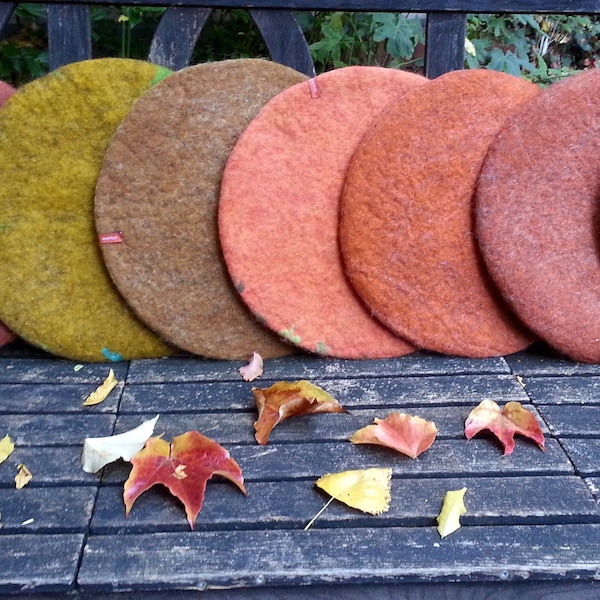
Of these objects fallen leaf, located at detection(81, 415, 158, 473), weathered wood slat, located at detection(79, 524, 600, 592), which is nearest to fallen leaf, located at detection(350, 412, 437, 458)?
weathered wood slat, located at detection(79, 524, 600, 592)

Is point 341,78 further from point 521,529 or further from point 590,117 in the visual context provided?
point 521,529

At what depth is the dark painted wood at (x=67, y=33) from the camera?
3.42 ft

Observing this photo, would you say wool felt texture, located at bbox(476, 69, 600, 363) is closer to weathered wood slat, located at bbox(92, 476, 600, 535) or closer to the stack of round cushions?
weathered wood slat, located at bbox(92, 476, 600, 535)

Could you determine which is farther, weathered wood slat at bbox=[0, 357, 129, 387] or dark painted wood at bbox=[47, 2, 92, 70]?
dark painted wood at bbox=[47, 2, 92, 70]

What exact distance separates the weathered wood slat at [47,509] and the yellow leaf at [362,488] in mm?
251

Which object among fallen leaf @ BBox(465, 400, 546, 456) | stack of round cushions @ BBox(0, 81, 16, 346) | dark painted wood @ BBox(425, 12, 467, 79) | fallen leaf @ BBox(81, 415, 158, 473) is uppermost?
dark painted wood @ BBox(425, 12, 467, 79)

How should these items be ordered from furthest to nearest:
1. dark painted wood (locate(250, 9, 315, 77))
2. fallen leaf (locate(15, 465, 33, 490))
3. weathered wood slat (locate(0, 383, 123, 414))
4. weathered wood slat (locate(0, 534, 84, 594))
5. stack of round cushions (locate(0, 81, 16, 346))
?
dark painted wood (locate(250, 9, 315, 77)) < stack of round cushions (locate(0, 81, 16, 346)) < weathered wood slat (locate(0, 383, 123, 414)) < fallen leaf (locate(15, 465, 33, 490)) < weathered wood slat (locate(0, 534, 84, 594))

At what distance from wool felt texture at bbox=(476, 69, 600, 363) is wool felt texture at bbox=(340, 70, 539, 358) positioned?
1.5 inches

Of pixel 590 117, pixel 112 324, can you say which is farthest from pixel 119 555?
pixel 590 117

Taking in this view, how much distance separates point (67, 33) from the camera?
1.05m

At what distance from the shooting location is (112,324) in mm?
974

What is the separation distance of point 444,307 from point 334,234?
202 millimetres

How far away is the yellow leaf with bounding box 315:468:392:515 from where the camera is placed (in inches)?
26.5

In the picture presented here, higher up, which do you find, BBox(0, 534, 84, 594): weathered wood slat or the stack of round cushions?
the stack of round cushions
